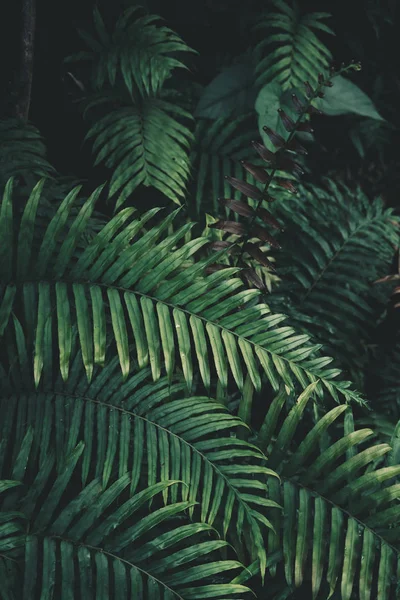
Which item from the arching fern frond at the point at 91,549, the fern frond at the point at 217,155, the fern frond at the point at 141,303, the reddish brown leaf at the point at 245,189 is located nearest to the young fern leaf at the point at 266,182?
the reddish brown leaf at the point at 245,189

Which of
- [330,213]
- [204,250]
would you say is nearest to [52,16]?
[204,250]

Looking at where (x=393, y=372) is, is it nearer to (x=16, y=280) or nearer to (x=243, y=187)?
(x=243, y=187)

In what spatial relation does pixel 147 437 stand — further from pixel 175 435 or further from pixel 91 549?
pixel 91 549

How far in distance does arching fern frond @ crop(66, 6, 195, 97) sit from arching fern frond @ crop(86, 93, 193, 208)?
103mm

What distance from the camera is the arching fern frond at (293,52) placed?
2.62 meters

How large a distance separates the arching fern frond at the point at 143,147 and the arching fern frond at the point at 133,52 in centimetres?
10

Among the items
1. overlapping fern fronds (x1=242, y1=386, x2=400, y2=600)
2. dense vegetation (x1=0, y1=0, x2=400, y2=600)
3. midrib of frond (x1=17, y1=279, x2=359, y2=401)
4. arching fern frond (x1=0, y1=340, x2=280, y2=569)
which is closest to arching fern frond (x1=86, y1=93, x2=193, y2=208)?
dense vegetation (x1=0, y1=0, x2=400, y2=600)

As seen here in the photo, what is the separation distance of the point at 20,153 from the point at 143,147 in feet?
1.56

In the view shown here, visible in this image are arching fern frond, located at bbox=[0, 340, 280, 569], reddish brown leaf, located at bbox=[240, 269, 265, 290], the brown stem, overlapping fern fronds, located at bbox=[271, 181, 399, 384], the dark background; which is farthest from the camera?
the dark background

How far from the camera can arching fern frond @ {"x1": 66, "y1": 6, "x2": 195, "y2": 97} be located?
2.41 m

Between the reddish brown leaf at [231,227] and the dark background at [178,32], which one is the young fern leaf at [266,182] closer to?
the reddish brown leaf at [231,227]

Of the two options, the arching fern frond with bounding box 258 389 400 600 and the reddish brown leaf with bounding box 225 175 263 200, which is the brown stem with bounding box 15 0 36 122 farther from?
the arching fern frond with bounding box 258 389 400 600

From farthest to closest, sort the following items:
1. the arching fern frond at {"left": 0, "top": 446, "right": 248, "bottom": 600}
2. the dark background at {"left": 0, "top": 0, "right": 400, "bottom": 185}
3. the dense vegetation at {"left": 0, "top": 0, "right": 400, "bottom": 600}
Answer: the dark background at {"left": 0, "top": 0, "right": 400, "bottom": 185} → the dense vegetation at {"left": 0, "top": 0, "right": 400, "bottom": 600} → the arching fern frond at {"left": 0, "top": 446, "right": 248, "bottom": 600}

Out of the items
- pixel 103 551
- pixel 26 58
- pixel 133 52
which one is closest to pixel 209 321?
pixel 103 551
